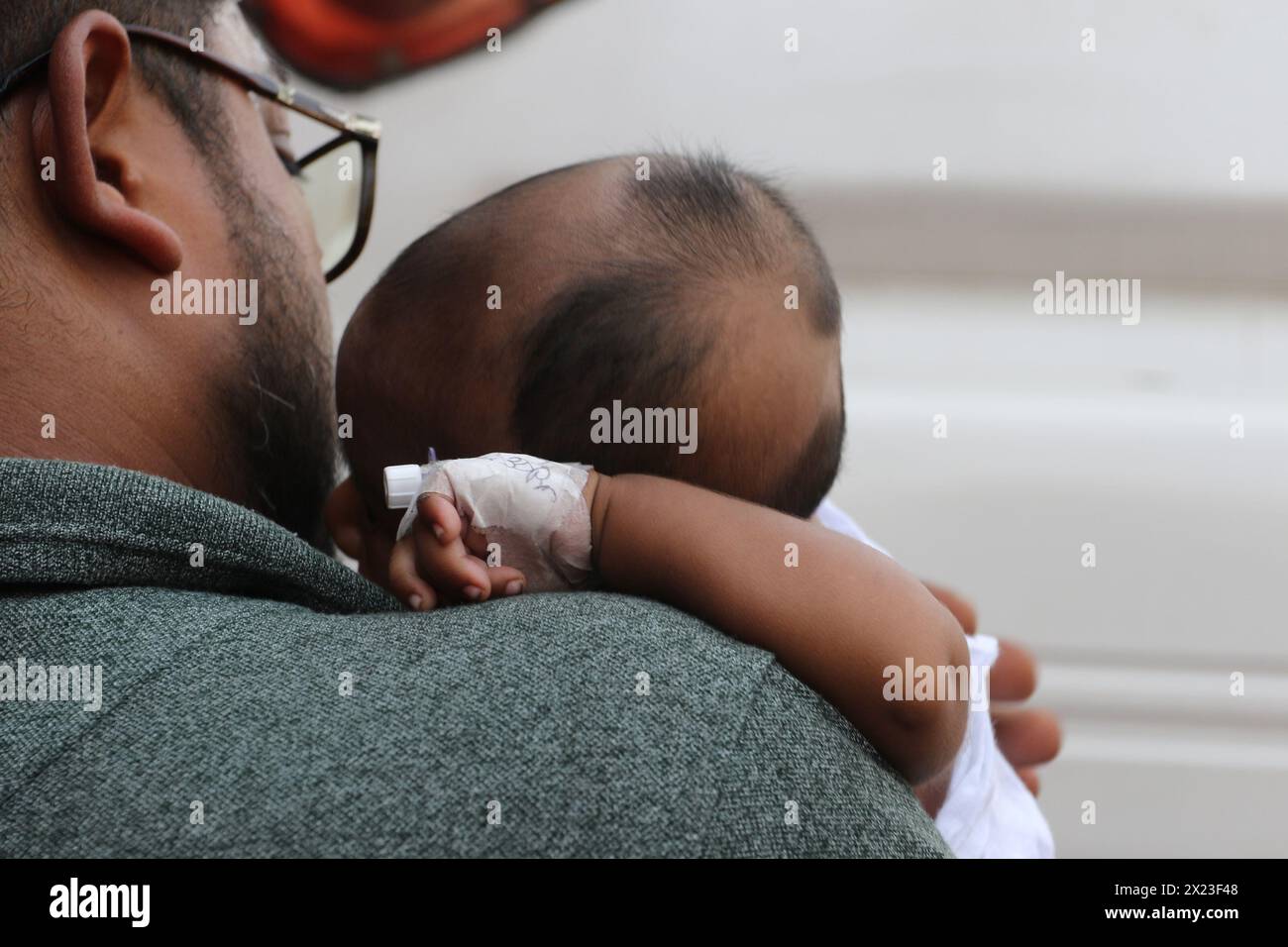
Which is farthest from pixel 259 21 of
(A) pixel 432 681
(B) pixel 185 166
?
(A) pixel 432 681

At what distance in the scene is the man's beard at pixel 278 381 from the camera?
0.83 meters

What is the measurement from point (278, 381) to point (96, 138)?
7.9 inches

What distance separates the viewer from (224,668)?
1.81 ft

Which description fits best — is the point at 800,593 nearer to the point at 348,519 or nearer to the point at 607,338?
the point at 607,338

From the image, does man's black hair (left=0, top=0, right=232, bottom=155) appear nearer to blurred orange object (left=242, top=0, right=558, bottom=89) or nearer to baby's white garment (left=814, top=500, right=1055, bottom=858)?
baby's white garment (left=814, top=500, right=1055, bottom=858)

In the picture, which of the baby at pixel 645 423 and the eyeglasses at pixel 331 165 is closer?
the baby at pixel 645 423

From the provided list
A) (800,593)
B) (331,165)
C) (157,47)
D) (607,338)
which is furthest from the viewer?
(331,165)

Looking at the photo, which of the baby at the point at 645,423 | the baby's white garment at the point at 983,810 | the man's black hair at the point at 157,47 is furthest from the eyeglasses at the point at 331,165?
the baby's white garment at the point at 983,810

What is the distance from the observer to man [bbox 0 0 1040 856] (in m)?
0.50

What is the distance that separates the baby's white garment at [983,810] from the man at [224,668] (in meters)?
0.31

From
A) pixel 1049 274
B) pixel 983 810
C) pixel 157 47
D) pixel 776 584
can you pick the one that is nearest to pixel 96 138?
pixel 157 47

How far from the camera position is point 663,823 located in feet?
1.65

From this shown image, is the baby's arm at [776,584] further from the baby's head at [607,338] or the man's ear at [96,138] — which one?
the man's ear at [96,138]

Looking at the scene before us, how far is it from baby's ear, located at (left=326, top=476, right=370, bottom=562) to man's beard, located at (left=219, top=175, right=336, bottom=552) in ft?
0.19
